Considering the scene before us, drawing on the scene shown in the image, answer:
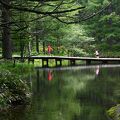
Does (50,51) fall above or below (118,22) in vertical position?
below

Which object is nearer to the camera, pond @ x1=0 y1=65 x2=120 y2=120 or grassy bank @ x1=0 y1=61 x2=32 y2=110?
pond @ x1=0 y1=65 x2=120 y2=120

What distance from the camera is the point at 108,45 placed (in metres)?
50.2

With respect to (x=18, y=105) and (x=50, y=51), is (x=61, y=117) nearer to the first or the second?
(x=18, y=105)

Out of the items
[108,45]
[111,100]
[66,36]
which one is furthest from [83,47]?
[111,100]

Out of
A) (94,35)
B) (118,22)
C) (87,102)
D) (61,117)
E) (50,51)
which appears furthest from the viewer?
(94,35)

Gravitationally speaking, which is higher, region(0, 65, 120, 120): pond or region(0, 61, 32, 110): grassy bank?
region(0, 61, 32, 110): grassy bank

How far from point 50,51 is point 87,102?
1179 inches

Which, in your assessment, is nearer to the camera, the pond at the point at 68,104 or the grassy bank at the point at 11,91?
the pond at the point at 68,104

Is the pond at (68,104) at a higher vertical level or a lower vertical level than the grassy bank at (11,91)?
lower

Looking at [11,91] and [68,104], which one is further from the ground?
[11,91]

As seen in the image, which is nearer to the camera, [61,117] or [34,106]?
[61,117]

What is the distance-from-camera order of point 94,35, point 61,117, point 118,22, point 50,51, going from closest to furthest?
point 61,117 → point 50,51 → point 118,22 → point 94,35

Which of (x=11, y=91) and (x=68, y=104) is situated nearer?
(x=11, y=91)

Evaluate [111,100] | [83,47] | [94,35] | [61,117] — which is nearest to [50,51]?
[83,47]
